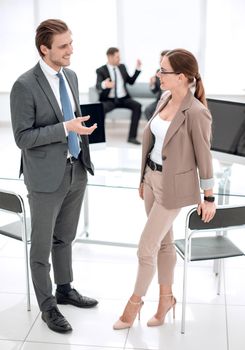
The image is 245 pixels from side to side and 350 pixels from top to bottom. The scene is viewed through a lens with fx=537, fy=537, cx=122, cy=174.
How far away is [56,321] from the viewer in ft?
10.6

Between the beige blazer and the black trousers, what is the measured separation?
488cm

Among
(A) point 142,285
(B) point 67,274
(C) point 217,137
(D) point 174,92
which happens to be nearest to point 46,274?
(B) point 67,274

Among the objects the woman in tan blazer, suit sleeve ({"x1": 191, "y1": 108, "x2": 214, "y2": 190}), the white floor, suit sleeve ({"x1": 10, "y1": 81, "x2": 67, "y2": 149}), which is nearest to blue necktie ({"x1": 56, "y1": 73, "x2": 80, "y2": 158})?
suit sleeve ({"x1": 10, "y1": 81, "x2": 67, "y2": 149})

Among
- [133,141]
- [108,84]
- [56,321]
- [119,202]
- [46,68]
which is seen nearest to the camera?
[46,68]

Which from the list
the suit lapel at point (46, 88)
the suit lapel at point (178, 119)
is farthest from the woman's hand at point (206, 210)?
the suit lapel at point (46, 88)

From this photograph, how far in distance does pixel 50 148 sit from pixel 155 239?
0.78 metres

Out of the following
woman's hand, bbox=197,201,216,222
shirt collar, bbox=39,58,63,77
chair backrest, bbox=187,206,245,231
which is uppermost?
shirt collar, bbox=39,58,63,77

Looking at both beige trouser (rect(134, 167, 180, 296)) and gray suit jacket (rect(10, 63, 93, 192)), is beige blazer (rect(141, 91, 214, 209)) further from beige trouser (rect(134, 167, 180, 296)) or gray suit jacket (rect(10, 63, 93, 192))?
gray suit jacket (rect(10, 63, 93, 192))

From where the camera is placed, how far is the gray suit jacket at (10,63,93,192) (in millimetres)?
2848

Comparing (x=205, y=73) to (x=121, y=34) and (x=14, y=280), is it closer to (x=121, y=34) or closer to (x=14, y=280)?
(x=121, y=34)

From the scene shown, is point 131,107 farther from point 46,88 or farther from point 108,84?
point 46,88

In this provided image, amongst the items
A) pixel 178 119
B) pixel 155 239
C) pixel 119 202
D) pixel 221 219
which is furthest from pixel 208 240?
pixel 119 202

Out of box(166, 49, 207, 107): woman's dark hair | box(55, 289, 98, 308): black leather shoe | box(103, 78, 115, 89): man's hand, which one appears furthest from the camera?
box(103, 78, 115, 89): man's hand

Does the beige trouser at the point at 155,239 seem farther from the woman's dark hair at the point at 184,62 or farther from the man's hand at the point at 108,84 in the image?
the man's hand at the point at 108,84
